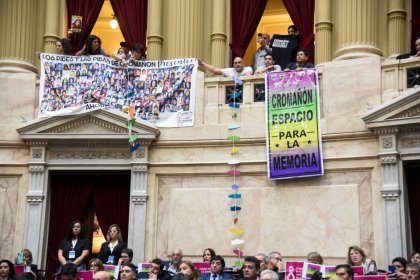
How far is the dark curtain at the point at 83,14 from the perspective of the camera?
59.6ft

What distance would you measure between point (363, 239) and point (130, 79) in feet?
19.2

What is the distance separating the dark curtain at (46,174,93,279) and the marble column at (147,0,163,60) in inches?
128

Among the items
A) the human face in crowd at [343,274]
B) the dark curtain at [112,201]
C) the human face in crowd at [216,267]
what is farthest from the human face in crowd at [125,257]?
the human face in crowd at [343,274]

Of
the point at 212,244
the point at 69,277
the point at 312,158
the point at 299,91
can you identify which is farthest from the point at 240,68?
the point at 69,277

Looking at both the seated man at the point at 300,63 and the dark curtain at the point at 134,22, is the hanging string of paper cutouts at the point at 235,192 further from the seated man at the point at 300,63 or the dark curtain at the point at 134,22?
the dark curtain at the point at 134,22

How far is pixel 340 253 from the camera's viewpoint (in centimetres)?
1428

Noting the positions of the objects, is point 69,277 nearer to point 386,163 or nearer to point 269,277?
point 269,277

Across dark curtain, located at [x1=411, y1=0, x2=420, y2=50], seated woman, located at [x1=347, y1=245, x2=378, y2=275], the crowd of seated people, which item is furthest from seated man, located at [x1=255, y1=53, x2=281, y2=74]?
seated woman, located at [x1=347, y1=245, x2=378, y2=275]

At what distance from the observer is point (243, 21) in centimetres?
1766

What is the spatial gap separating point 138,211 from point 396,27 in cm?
653

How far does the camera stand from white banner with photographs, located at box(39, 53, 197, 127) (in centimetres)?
1609

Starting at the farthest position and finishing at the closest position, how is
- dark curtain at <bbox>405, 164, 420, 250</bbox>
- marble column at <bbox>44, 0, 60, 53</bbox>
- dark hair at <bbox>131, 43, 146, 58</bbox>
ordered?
marble column at <bbox>44, 0, 60, 53</bbox> < dark hair at <bbox>131, 43, 146, 58</bbox> < dark curtain at <bbox>405, 164, 420, 250</bbox>

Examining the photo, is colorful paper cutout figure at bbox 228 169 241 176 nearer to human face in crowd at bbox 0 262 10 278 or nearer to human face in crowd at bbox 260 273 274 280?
human face in crowd at bbox 0 262 10 278

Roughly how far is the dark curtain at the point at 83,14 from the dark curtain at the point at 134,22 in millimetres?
661
